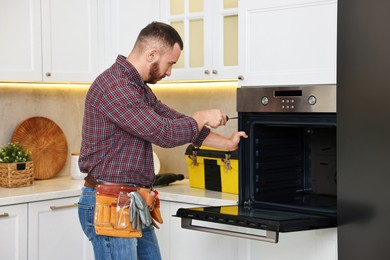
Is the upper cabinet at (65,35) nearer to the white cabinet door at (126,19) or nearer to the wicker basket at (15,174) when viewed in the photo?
the white cabinet door at (126,19)

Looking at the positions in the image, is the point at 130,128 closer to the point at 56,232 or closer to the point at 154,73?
the point at 154,73

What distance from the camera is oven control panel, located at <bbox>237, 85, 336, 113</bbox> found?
292cm

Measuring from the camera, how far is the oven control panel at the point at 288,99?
2.92 m

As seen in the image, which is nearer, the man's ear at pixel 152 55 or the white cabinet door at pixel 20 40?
the man's ear at pixel 152 55

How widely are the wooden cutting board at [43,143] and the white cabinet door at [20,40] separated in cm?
38

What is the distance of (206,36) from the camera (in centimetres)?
371

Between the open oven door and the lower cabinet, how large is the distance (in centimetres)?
91

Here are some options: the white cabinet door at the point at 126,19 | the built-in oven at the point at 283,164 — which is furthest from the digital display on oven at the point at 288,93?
the white cabinet door at the point at 126,19

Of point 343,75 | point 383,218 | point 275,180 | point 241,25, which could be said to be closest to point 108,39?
point 241,25

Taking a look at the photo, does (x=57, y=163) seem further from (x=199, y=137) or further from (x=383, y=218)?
(x=383, y=218)

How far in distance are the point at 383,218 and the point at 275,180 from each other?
0.69m

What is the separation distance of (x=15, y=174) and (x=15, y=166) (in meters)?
0.04

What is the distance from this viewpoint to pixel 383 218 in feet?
8.82

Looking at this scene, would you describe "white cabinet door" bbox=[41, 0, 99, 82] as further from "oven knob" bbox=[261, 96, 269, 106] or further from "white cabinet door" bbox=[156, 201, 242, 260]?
"oven knob" bbox=[261, 96, 269, 106]
